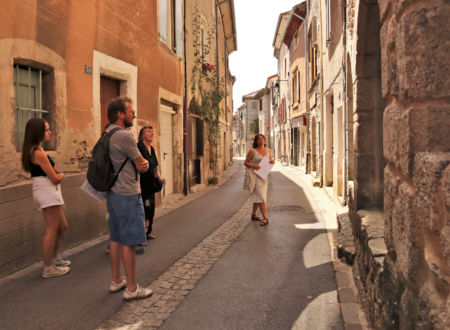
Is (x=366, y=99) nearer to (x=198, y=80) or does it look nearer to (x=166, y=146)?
(x=166, y=146)

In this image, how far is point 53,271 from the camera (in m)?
4.32

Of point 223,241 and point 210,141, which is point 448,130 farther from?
point 210,141

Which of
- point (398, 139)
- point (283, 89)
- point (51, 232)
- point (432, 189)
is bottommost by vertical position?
point (51, 232)

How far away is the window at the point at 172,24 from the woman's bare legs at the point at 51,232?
659 centimetres

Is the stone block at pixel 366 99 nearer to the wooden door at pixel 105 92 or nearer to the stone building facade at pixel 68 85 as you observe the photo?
the stone building facade at pixel 68 85

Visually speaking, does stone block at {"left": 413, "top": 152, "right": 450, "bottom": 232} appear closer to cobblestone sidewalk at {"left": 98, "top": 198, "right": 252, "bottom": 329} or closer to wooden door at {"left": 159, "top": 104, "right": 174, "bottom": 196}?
cobblestone sidewalk at {"left": 98, "top": 198, "right": 252, "bottom": 329}

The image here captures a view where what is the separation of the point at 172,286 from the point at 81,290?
→ 85 centimetres

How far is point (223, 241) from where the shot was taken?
5.87m

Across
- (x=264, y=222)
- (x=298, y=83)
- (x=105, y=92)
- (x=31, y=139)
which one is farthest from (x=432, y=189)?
(x=298, y=83)

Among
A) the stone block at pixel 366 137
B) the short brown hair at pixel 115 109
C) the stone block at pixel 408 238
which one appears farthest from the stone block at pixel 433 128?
the stone block at pixel 366 137

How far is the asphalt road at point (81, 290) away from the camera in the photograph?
10.7ft

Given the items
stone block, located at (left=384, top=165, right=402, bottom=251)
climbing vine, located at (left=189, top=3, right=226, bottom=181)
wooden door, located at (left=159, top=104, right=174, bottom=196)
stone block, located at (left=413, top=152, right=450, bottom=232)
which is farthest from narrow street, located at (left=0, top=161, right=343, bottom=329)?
climbing vine, located at (left=189, top=3, right=226, bottom=181)

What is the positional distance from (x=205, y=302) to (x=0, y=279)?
2.19 meters

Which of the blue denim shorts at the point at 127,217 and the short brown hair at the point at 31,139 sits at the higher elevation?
the short brown hair at the point at 31,139
